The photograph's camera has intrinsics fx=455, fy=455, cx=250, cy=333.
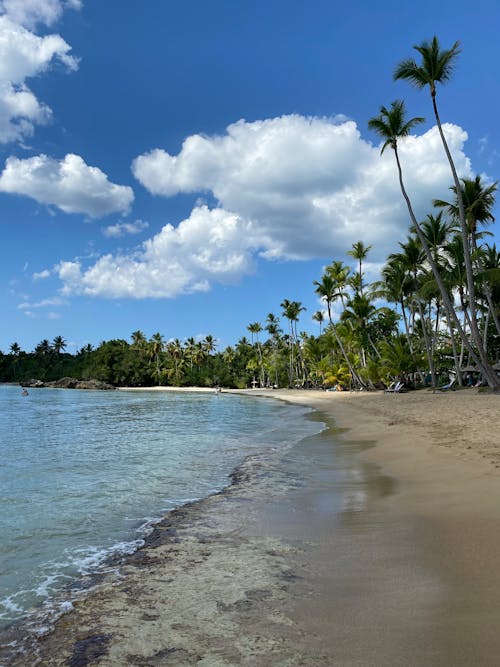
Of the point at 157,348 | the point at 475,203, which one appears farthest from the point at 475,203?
the point at 157,348

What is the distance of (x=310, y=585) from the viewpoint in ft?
11.7

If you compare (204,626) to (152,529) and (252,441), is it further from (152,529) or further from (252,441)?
(252,441)

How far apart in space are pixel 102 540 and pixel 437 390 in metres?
31.2

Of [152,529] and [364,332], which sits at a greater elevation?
[364,332]

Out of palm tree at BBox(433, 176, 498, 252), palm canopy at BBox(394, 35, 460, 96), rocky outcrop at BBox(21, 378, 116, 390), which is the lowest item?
rocky outcrop at BBox(21, 378, 116, 390)

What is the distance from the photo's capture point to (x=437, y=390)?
32469 mm

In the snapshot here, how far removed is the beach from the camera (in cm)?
264

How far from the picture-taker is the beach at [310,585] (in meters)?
2.64

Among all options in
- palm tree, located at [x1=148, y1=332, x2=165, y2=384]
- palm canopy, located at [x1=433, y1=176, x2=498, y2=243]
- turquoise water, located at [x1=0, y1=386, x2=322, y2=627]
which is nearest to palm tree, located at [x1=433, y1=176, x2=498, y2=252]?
palm canopy, located at [x1=433, y1=176, x2=498, y2=243]

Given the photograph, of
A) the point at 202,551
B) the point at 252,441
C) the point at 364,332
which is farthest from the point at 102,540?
the point at 364,332

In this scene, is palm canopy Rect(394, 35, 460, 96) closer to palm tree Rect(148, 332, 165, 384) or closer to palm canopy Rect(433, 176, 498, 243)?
palm canopy Rect(433, 176, 498, 243)

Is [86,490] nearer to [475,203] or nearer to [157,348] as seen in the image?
[475,203]

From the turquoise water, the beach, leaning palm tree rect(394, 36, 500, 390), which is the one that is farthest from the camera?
leaning palm tree rect(394, 36, 500, 390)

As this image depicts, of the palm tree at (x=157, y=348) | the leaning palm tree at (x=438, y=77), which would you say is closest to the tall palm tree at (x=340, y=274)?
the leaning palm tree at (x=438, y=77)
